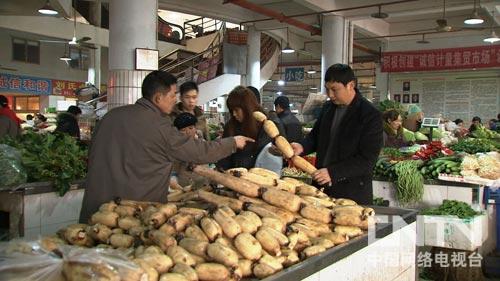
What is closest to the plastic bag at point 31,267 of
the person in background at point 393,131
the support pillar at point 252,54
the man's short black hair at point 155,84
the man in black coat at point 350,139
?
the man's short black hair at point 155,84

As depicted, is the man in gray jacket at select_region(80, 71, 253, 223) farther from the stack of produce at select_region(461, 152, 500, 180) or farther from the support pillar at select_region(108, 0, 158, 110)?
the support pillar at select_region(108, 0, 158, 110)

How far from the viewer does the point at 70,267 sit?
1.62 m

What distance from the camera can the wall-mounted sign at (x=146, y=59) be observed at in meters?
6.84

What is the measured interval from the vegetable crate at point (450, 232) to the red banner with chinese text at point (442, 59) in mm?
11305

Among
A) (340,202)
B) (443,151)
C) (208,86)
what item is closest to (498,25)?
(208,86)

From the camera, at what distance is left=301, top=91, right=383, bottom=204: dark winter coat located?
3.39 metres

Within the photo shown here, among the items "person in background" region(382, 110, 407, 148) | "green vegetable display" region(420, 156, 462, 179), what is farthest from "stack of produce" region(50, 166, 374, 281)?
"person in background" region(382, 110, 407, 148)

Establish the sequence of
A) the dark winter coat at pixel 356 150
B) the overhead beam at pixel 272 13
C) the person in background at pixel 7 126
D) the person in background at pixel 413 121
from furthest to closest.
Result: the overhead beam at pixel 272 13
the person in background at pixel 413 121
the person in background at pixel 7 126
the dark winter coat at pixel 356 150

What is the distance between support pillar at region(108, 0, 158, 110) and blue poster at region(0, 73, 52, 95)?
11970 millimetres

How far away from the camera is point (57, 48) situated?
1962cm

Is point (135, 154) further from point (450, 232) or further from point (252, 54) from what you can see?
point (252, 54)

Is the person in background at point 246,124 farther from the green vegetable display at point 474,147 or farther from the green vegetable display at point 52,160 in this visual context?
the green vegetable display at point 474,147

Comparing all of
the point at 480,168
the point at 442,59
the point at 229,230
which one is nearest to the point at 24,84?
the point at 442,59

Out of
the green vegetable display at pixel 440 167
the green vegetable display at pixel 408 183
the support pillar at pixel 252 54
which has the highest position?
the support pillar at pixel 252 54
